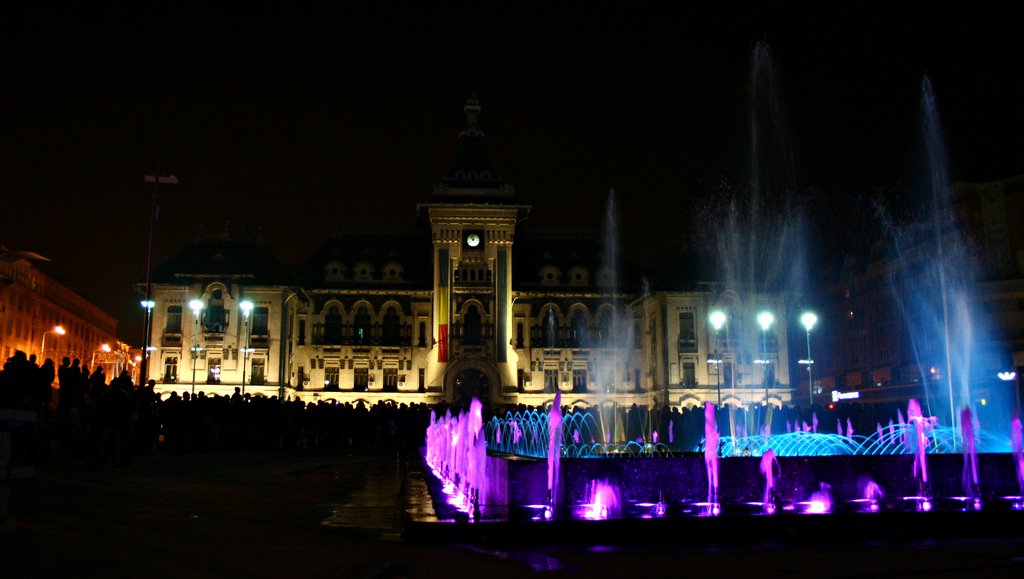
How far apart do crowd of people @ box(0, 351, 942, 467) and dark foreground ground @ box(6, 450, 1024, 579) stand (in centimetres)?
438

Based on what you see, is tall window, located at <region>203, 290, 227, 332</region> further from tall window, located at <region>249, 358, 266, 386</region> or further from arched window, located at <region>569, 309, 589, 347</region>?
arched window, located at <region>569, 309, 589, 347</region>

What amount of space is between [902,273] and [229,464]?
56.0 metres

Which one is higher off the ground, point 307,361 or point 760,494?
point 307,361

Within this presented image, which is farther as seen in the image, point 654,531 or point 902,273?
point 902,273

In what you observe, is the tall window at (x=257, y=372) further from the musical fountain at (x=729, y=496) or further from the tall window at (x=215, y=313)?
the musical fountain at (x=729, y=496)

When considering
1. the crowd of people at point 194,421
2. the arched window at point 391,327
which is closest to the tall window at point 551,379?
the arched window at point 391,327

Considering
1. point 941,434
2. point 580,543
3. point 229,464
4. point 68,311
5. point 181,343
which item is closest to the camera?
point 580,543

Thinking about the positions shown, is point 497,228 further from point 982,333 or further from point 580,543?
point 580,543

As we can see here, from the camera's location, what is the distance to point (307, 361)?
6700cm

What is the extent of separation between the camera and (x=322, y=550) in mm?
9211

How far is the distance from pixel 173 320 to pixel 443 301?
19.0 metres

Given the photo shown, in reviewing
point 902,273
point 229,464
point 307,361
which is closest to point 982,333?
point 902,273

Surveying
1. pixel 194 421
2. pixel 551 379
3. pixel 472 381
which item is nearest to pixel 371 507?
pixel 194 421

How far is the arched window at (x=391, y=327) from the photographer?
222ft
